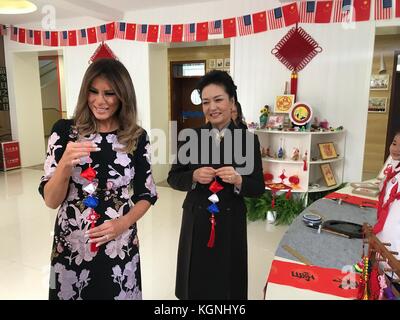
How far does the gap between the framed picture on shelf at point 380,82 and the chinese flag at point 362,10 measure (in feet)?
9.38

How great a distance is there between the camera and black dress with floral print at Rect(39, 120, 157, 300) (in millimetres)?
1262

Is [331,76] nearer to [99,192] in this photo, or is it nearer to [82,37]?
[99,192]

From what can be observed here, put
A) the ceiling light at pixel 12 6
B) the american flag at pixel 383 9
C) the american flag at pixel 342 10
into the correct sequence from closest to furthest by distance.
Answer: the ceiling light at pixel 12 6 < the american flag at pixel 383 9 < the american flag at pixel 342 10

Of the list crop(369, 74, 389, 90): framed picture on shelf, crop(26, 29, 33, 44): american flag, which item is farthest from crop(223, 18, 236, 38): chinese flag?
crop(26, 29, 33, 44): american flag

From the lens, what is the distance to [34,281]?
260 cm

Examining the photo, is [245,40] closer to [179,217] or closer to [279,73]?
[279,73]

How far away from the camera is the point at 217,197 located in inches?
63.2

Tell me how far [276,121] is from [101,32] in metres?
3.23

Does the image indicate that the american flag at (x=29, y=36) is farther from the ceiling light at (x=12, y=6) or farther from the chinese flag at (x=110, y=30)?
the ceiling light at (x=12, y=6)

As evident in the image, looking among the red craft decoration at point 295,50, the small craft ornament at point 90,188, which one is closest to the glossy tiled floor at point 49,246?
the small craft ornament at point 90,188

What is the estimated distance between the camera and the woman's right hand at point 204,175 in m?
1.54

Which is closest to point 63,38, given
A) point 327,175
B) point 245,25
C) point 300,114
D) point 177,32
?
point 177,32

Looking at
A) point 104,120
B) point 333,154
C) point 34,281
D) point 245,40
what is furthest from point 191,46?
point 104,120

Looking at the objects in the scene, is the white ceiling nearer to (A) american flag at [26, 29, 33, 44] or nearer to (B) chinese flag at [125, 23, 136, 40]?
(B) chinese flag at [125, 23, 136, 40]
